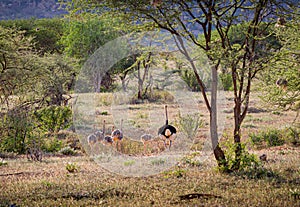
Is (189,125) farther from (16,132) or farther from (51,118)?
(51,118)

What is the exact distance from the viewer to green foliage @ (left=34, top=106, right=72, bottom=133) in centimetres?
1638

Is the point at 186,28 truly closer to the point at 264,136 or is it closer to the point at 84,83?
the point at 84,83

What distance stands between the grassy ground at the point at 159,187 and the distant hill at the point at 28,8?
385 ft

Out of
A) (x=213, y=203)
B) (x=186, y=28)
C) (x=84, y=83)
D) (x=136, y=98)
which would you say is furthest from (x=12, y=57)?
(x=213, y=203)

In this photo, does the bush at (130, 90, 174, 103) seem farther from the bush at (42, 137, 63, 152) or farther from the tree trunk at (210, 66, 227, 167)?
the tree trunk at (210, 66, 227, 167)

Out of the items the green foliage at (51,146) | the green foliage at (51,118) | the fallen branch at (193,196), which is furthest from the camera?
the green foliage at (51,118)

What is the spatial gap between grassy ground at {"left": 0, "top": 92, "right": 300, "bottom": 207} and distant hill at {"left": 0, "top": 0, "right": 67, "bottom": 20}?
11728 centimetres

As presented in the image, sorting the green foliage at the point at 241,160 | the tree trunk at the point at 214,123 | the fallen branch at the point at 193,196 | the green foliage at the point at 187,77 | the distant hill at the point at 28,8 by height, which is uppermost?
the distant hill at the point at 28,8

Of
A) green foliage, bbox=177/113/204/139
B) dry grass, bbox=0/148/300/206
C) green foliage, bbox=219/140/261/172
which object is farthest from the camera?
green foliage, bbox=177/113/204/139

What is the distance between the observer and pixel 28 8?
12475 cm

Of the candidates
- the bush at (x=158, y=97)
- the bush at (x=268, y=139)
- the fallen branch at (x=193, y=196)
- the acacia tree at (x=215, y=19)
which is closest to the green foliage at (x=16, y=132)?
the bush at (x=158, y=97)

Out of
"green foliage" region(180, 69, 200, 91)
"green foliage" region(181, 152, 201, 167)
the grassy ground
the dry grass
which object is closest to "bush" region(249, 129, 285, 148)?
"green foliage" region(180, 69, 200, 91)

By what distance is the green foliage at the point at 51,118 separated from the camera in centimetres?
1638

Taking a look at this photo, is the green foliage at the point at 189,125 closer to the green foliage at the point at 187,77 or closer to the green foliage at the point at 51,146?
the green foliage at the point at 187,77
